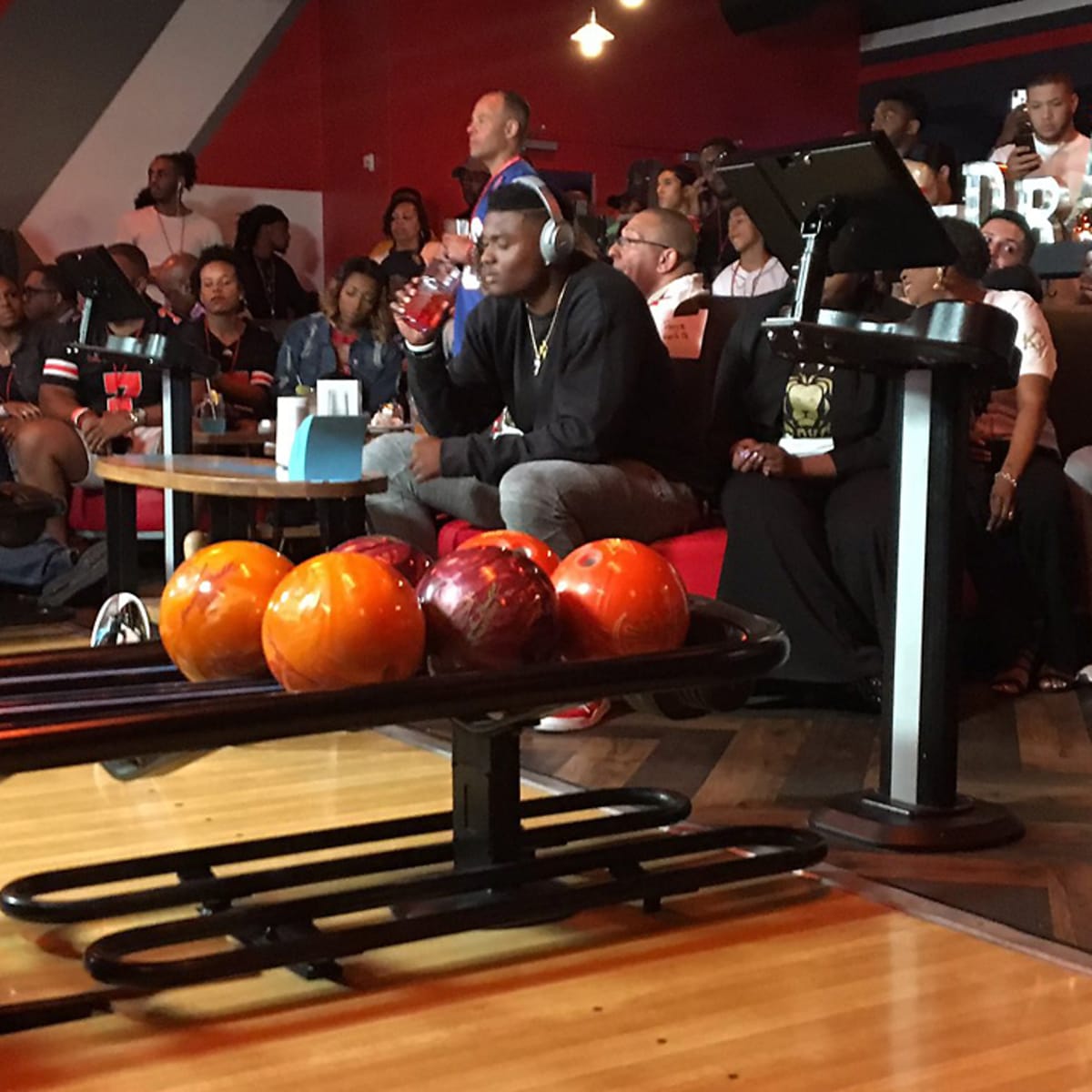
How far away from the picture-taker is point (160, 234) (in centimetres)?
868

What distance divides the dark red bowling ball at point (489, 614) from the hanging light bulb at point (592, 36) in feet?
27.3

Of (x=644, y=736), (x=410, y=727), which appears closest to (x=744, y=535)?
(x=644, y=736)

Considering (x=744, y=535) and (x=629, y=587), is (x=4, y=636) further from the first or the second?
(x=629, y=587)

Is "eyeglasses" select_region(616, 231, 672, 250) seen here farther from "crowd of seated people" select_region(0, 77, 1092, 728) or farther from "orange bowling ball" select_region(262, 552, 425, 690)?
"orange bowling ball" select_region(262, 552, 425, 690)

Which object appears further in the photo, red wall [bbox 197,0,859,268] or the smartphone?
red wall [bbox 197,0,859,268]

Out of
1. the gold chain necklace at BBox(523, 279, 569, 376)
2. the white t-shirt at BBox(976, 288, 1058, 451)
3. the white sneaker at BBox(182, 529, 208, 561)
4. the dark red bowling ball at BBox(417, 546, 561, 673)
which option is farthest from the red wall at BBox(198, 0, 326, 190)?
the dark red bowling ball at BBox(417, 546, 561, 673)

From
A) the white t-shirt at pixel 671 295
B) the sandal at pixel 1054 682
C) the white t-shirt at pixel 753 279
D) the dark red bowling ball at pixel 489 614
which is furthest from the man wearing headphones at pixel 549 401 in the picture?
the white t-shirt at pixel 753 279

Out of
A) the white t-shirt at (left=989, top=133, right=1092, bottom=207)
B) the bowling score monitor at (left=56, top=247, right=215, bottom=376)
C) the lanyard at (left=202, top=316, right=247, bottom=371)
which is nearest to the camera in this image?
the bowling score monitor at (left=56, top=247, right=215, bottom=376)

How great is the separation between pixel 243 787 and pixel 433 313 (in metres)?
1.41

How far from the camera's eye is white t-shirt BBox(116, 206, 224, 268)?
8.66 m

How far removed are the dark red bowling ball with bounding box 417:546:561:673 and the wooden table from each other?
4.40 ft

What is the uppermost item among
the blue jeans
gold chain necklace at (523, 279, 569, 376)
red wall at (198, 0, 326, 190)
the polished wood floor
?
red wall at (198, 0, 326, 190)

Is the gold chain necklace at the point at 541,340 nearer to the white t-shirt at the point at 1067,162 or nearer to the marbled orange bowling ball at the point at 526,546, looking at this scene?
the marbled orange bowling ball at the point at 526,546

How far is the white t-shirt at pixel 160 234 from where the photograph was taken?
8664 mm
